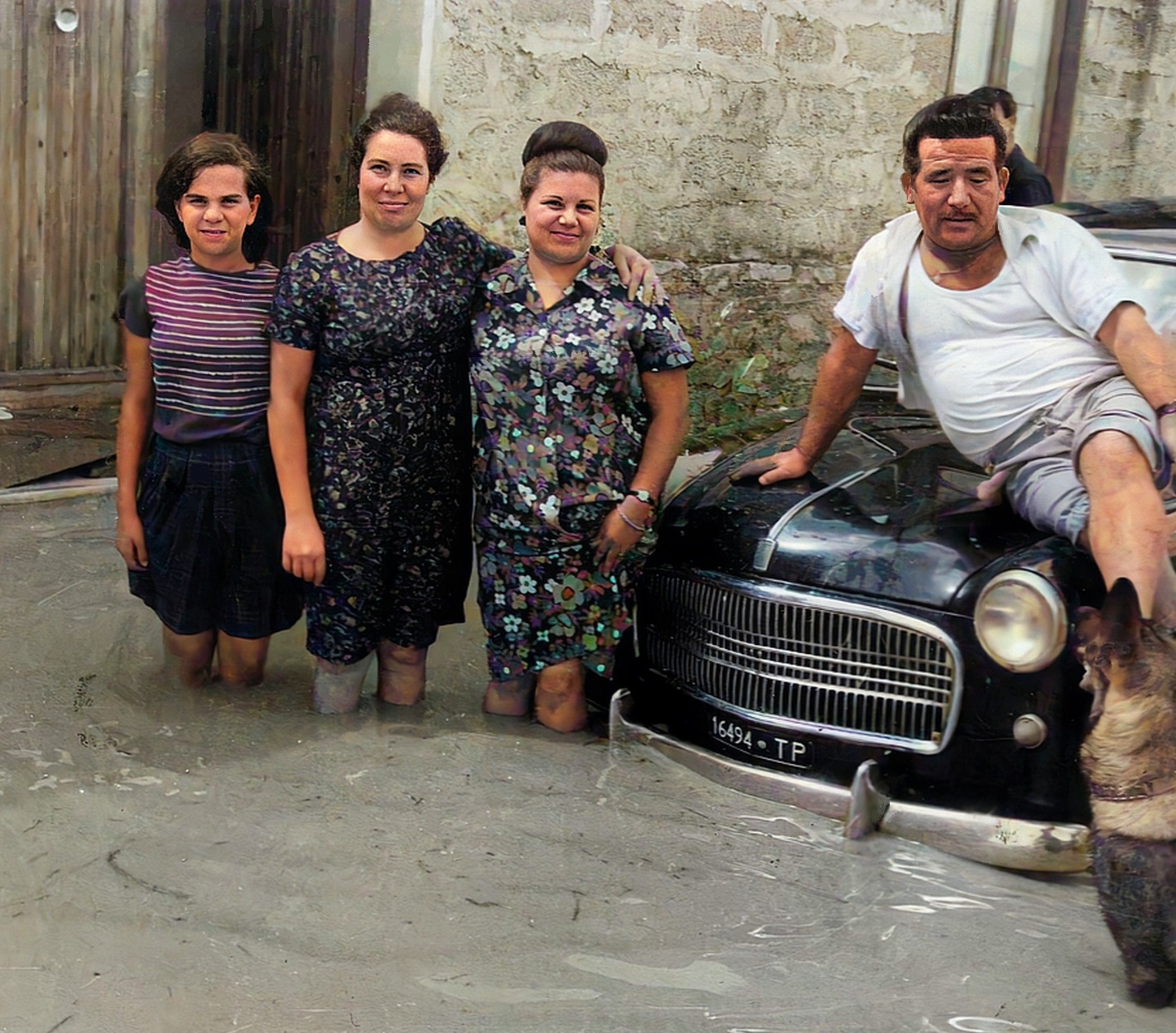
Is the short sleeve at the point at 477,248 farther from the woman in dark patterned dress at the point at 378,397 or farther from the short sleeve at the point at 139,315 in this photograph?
the short sleeve at the point at 139,315

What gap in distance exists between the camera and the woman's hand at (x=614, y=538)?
12.7 ft

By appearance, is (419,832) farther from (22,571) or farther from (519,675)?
(22,571)

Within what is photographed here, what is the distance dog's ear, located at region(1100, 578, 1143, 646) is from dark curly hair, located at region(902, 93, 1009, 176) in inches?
53.2

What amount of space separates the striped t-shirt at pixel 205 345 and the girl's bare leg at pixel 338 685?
0.68 metres

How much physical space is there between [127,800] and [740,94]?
5063 mm

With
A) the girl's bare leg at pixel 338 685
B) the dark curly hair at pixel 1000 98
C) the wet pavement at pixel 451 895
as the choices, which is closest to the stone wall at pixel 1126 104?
the dark curly hair at pixel 1000 98

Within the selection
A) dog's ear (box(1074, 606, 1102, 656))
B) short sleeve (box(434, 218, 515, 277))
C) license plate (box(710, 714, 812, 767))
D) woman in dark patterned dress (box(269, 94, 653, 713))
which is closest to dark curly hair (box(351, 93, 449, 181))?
woman in dark patterned dress (box(269, 94, 653, 713))

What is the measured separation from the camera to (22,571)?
5.32 meters

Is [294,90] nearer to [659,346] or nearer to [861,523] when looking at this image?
[659,346]

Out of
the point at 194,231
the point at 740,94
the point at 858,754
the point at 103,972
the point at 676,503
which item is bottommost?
the point at 103,972

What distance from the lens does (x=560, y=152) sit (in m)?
3.84

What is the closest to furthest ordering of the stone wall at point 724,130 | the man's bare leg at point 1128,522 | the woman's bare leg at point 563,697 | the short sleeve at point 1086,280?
the man's bare leg at point 1128,522, the short sleeve at point 1086,280, the woman's bare leg at point 563,697, the stone wall at point 724,130

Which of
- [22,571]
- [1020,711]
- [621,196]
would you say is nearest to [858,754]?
[1020,711]

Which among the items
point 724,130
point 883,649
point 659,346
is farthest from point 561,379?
point 724,130
